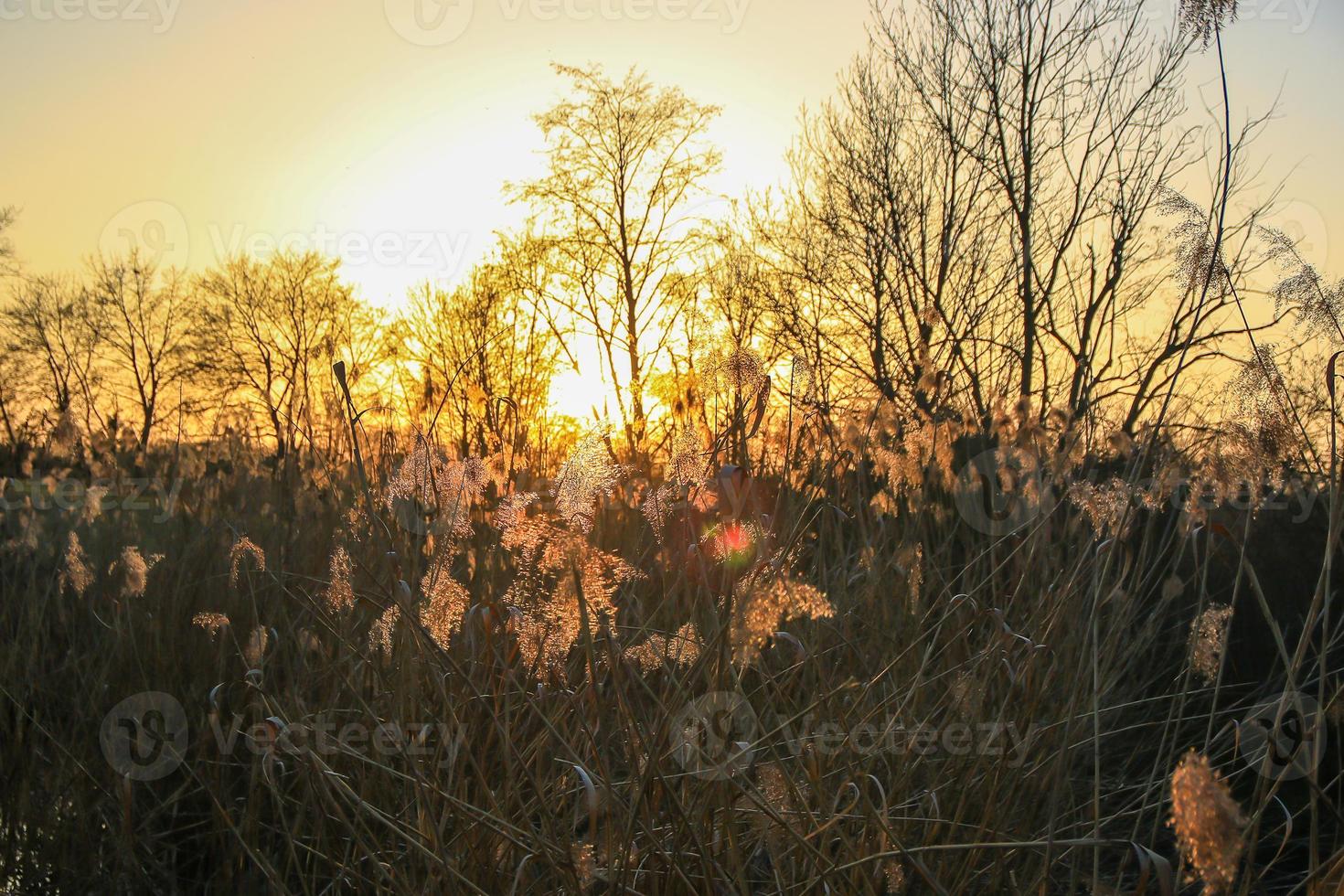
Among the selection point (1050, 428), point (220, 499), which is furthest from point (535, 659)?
point (220, 499)

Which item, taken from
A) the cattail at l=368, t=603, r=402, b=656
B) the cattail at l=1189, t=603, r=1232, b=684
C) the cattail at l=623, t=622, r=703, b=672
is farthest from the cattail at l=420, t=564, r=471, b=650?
the cattail at l=1189, t=603, r=1232, b=684

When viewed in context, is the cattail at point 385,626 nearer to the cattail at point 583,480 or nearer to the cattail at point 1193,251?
the cattail at point 583,480

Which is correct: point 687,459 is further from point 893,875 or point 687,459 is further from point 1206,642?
point 1206,642

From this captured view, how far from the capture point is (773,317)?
15.6 meters

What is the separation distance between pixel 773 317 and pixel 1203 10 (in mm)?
13911

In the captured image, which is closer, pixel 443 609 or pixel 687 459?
pixel 443 609

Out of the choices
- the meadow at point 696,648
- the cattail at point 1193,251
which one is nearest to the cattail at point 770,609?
the meadow at point 696,648

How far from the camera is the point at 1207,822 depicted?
84 centimetres

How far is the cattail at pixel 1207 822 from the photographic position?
2.75 feet

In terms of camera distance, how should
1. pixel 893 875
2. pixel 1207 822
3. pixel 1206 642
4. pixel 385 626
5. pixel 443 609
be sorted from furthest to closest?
pixel 1206 642 < pixel 385 626 < pixel 893 875 < pixel 443 609 < pixel 1207 822

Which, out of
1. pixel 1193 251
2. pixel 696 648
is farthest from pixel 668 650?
pixel 1193 251

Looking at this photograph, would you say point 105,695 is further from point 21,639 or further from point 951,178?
point 951,178

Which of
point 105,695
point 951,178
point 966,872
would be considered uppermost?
point 951,178

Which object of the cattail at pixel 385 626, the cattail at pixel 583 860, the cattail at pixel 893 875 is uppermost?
the cattail at pixel 385 626
